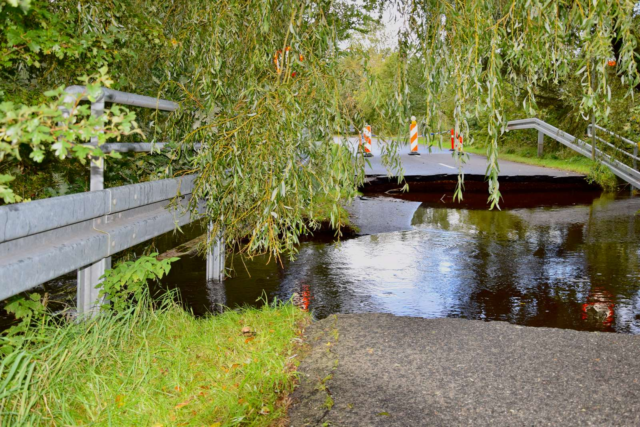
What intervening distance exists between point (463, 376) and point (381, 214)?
26.3 feet

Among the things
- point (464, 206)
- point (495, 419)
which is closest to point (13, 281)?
point (495, 419)

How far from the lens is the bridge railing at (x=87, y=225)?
10.2ft

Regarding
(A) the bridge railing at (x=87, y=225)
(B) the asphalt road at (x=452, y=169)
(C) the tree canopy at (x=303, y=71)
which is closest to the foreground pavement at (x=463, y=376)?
(C) the tree canopy at (x=303, y=71)

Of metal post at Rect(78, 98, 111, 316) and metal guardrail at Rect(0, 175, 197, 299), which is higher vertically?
metal guardrail at Rect(0, 175, 197, 299)

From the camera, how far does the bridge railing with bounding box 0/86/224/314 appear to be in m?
3.12

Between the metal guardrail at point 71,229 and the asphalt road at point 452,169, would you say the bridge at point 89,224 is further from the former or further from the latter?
the asphalt road at point 452,169

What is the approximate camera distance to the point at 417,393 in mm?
3609

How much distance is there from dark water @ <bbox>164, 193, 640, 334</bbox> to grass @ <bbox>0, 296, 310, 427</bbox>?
1.61 meters

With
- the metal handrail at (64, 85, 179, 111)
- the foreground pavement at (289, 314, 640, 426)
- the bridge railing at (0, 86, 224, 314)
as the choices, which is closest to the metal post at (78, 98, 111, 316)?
the bridge railing at (0, 86, 224, 314)

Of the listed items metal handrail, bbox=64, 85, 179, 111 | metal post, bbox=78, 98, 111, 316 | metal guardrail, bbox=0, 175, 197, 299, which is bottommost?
metal post, bbox=78, 98, 111, 316

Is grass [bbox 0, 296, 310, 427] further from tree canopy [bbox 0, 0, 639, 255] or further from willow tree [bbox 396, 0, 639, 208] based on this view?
willow tree [bbox 396, 0, 639, 208]

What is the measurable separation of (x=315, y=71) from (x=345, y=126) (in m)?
0.42

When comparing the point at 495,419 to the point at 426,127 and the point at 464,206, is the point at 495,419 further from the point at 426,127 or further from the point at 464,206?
the point at 464,206

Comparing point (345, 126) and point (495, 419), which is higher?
point (345, 126)
